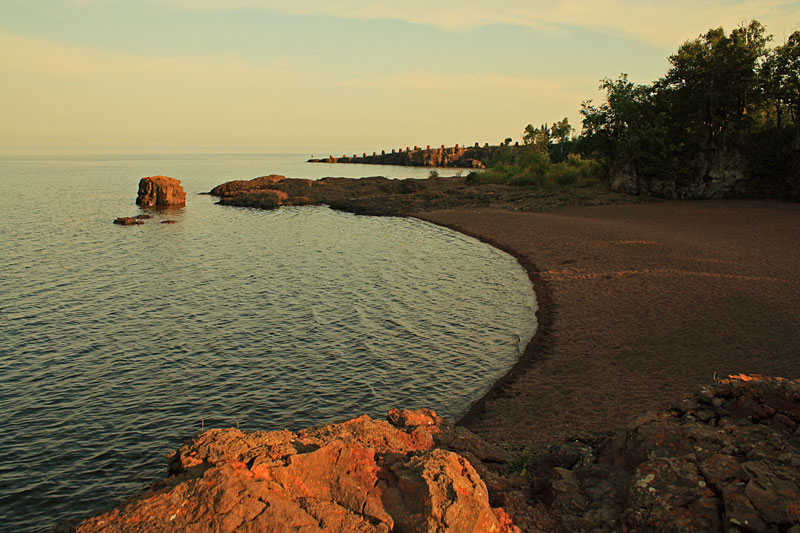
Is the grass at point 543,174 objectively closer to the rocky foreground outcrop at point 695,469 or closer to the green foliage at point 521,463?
the rocky foreground outcrop at point 695,469

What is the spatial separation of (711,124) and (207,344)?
48831mm

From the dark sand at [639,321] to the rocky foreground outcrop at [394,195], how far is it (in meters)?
19.0

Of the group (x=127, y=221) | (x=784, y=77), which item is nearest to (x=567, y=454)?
(x=127, y=221)

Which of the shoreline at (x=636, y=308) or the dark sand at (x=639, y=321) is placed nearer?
the dark sand at (x=639, y=321)

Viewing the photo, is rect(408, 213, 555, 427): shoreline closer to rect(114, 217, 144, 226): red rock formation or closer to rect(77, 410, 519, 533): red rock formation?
rect(77, 410, 519, 533): red rock formation

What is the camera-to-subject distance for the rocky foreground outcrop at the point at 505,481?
5.87m

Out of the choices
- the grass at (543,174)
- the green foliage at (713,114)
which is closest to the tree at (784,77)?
the green foliage at (713,114)

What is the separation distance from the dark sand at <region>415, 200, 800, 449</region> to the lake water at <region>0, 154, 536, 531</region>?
1.48m

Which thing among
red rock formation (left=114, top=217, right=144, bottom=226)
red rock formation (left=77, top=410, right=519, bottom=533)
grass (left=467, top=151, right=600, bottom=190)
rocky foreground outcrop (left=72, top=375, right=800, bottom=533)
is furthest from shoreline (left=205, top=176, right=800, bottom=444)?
red rock formation (left=114, top=217, right=144, bottom=226)

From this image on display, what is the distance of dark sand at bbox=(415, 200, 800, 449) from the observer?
12.7m

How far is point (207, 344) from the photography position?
17.6 metres

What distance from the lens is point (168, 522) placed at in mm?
5676

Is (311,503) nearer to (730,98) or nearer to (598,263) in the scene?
(598,263)

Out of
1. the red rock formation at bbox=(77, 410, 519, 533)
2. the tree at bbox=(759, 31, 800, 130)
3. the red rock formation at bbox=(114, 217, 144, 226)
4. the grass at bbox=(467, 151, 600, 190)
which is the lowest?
the red rock formation at bbox=(77, 410, 519, 533)
